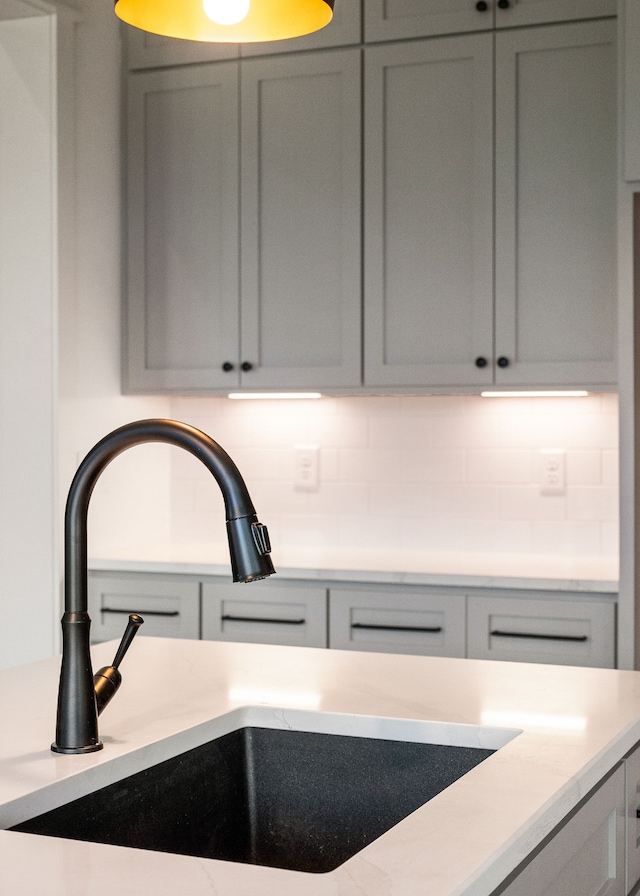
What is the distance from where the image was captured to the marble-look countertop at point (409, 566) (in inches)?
112

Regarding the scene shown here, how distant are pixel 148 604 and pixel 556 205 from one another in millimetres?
1664

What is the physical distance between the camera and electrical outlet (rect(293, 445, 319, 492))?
3645 mm

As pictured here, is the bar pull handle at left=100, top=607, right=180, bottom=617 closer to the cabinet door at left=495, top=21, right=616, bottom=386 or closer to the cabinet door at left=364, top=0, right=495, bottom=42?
the cabinet door at left=495, top=21, right=616, bottom=386

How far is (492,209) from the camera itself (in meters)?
3.11

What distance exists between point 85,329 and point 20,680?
195cm

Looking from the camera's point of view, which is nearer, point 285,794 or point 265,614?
point 285,794

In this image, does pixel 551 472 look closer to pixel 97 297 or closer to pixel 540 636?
pixel 540 636

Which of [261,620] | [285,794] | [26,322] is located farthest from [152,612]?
[285,794]

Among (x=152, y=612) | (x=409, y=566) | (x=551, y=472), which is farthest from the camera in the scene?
(x=551, y=472)

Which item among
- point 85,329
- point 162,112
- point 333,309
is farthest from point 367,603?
point 162,112

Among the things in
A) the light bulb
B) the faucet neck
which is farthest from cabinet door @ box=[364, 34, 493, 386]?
the faucet neck

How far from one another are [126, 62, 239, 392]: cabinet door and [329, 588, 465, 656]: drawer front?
2.82 ft

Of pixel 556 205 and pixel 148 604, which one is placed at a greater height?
pixel 556 205

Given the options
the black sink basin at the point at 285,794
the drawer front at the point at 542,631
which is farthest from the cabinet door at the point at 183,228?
the black sink basin at the point at 285,794
